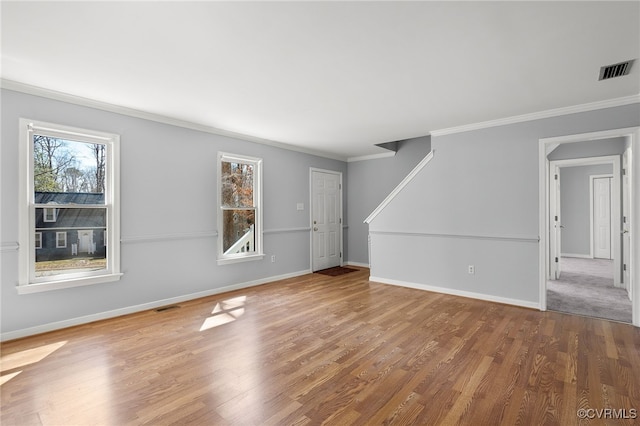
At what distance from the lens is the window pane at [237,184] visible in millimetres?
4859

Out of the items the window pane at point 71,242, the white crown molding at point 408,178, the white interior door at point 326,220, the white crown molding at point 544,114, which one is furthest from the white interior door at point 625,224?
the window pane at point 71,242

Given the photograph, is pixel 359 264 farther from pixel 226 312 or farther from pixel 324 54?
pixel 324 54

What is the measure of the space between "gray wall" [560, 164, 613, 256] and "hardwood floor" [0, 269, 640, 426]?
5.71 m

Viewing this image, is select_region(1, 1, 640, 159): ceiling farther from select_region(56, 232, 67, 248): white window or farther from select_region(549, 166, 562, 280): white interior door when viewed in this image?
select_region(549, 166, 562, 280): white interior door

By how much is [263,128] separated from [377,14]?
2.94 metres

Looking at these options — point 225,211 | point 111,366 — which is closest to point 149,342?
point 111,366

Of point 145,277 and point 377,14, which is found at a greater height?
point 377,14

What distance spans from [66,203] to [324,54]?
3.21m

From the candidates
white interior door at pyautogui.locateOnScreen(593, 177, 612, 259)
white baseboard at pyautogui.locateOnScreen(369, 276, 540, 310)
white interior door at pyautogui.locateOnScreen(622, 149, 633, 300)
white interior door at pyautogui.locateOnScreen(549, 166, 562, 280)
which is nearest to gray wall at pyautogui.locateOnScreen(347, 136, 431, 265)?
white baseboard at pyautogui.locateOnScreen(369, 276, 540, 310)

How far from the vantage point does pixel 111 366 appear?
245 centimetres

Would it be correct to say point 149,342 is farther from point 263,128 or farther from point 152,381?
point 263,128

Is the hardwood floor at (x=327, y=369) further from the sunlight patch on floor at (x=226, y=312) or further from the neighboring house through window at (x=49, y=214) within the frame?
the neighboring house through window at (x=49, y=214)

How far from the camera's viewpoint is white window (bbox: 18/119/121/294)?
3.03 m

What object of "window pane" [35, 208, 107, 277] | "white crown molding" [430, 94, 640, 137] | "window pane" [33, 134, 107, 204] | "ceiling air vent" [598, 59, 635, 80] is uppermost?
"ceiling air vent" [598, 59, 635, 80]
